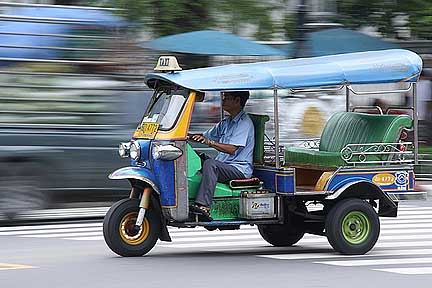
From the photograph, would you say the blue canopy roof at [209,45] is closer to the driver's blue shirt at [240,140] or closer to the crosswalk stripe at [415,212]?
the crosswalk stripe at [415,212]

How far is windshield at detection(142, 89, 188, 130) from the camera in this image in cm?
1245

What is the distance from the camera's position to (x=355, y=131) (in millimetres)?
13234

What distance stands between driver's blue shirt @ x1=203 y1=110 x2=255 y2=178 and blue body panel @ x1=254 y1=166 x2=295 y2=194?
184 millimetres

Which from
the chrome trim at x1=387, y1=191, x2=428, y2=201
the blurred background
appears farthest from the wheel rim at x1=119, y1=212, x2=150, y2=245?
the blurred background

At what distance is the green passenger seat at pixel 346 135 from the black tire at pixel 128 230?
1.98 metres

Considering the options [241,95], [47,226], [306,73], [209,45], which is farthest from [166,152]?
[209,45]

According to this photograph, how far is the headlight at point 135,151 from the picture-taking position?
1248cm

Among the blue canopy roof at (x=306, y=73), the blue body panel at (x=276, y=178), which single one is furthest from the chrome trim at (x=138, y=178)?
the blue body panel at (x=276, y=178)

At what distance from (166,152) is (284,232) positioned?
2144 mm

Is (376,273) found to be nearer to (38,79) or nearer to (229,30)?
(38,79)

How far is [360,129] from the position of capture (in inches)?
520

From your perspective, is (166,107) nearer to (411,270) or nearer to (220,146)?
(220,146)

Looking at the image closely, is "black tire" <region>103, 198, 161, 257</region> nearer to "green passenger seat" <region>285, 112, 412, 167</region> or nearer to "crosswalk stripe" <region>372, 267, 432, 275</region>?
"green passenger seat" <region>285, 112, 412, 167</region>

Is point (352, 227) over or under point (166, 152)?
under
